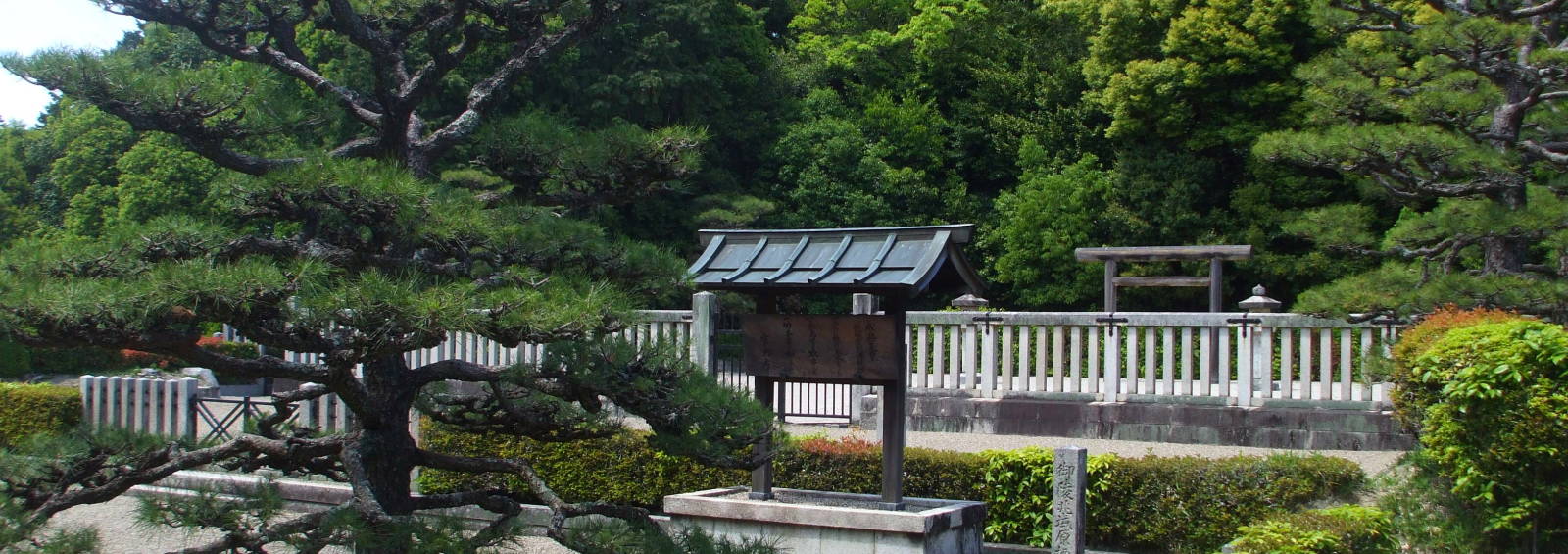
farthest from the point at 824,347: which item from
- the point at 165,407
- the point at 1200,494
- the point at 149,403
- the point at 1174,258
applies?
the point at 1174,258

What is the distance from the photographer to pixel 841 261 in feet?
26.7

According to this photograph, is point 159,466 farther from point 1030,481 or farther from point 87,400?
point 87,400

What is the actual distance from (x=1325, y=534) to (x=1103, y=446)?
14.2 feet

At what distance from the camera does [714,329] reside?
13281mm

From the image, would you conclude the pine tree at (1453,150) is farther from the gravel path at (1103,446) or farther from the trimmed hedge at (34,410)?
the trimmed hedge at (34,410)

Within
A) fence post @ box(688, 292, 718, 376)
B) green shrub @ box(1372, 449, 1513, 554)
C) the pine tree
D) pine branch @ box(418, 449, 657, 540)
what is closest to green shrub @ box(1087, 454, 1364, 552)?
green shrub @ box(1372, 449, 1513, 554)

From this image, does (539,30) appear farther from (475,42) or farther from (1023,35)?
(1023,35)

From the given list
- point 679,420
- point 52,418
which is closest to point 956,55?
point 52,418

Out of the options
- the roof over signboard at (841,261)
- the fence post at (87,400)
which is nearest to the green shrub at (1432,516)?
the roof over signboard at (841,261)

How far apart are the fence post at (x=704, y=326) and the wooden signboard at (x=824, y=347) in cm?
449

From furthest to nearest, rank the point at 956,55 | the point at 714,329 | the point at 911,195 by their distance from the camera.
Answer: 1. the point at 956,55
2. the point at 911,195
3. the point at 714,329

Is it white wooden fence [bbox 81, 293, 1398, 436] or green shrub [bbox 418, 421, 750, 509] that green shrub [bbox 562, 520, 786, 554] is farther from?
white wooden fence [bbox 81, 293, 1398, 436]

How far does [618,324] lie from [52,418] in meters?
11.1

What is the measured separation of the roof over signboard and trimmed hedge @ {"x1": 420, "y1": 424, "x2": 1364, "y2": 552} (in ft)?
5.15
